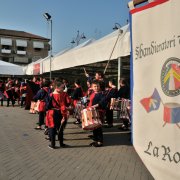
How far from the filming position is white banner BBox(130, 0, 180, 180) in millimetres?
2949

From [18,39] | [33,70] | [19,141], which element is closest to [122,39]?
[19,141]

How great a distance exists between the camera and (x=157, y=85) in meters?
3.09

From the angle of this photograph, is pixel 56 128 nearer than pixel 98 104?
No

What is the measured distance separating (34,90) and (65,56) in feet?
14.7

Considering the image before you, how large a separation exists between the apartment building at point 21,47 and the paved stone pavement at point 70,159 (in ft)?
200

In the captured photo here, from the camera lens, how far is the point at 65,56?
11492mm

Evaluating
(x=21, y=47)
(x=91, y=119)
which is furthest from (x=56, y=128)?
(x=21, y=47)

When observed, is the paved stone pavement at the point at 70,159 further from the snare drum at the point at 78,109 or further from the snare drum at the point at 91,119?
the snare drum at the point at 78,109

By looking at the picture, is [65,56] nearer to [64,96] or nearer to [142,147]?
[64,96]

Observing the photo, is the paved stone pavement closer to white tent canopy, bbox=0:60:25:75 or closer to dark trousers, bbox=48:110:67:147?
dark trousers, bbox=48:110:67:147

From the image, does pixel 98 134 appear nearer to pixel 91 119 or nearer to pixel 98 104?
pixel 91 119

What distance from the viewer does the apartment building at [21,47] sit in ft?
225

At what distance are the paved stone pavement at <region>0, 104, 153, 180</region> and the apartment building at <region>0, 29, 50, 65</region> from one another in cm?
6082

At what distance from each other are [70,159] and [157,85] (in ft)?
12.8
